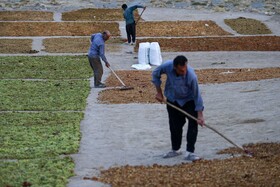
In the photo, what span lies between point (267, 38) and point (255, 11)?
13.0 m

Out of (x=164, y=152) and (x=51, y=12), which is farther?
(x=51, y=12)

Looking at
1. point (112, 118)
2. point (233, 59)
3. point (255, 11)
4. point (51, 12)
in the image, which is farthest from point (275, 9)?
point (112, 118)

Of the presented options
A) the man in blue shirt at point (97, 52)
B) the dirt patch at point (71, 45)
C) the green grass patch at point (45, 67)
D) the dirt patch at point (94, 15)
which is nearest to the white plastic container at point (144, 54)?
the green grass patch at point (45, 67)

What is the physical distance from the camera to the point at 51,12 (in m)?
45.9

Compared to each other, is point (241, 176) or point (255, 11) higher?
point (241, 176)

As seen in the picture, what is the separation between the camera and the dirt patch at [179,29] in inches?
1476

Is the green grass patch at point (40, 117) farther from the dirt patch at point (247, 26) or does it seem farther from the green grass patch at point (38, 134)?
the dirt patch at point (247, 26)

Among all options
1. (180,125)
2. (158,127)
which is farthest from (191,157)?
(158,127)

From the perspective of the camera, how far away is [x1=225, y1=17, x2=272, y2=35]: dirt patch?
3797cm

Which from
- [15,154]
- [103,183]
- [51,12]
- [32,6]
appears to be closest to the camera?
[103,183]

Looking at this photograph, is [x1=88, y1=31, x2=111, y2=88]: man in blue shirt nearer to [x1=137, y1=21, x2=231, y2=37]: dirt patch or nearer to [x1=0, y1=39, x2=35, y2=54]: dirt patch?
[x1=0, y1=39, x2=35, y2=54]: dirt patch

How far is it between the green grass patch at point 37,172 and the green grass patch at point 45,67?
11764 mm

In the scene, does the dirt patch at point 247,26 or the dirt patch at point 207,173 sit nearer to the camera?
the dirt patch at point 207,173

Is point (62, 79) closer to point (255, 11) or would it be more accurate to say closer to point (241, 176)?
point (241, 176)
